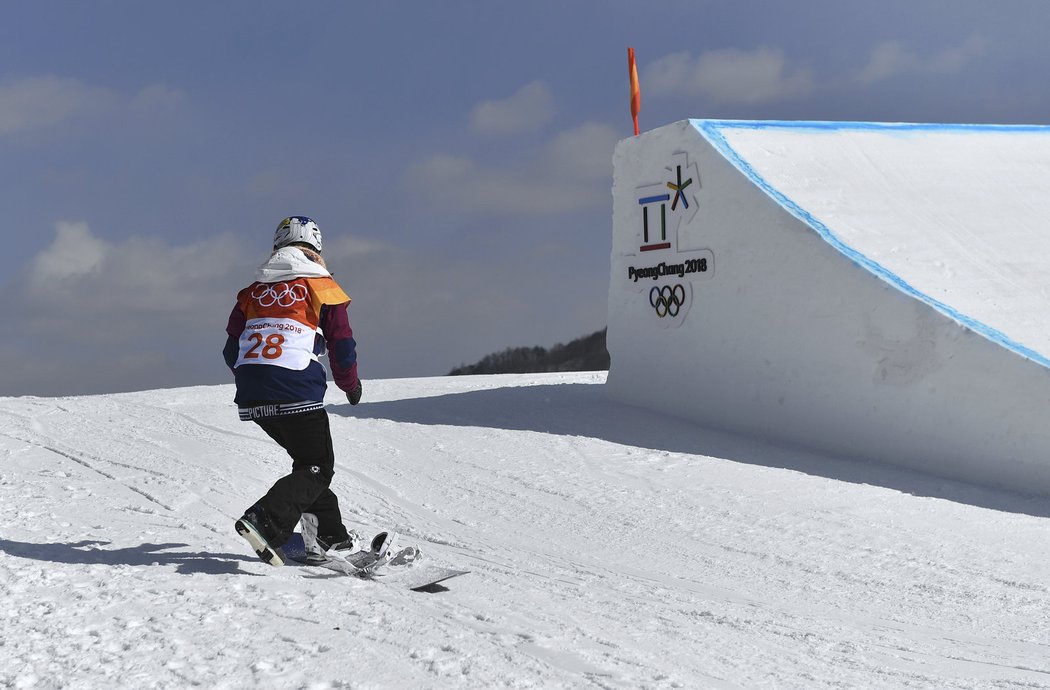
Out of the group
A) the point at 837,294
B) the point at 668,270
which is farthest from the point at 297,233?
the point at 668,270

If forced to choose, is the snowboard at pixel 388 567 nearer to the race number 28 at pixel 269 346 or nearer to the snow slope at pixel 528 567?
the snow slope at pixel 528 567

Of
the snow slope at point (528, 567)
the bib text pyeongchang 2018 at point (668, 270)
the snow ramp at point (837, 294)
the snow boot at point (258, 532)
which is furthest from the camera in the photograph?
the bib text pyeongchang 2018 at point (668, 270)

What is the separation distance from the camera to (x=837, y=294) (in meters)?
8.81

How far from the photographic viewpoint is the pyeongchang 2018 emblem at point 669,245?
10141 mm

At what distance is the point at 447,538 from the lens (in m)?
5.66

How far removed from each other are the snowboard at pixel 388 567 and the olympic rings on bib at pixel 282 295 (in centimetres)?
120

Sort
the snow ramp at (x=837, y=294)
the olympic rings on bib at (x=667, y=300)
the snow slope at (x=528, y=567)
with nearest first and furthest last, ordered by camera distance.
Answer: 1. the snow slope at (x=528, y=567)
2. the snow ramp at (x=837, y=294)
3. the olympic rings on bib at (x=667, y=300)

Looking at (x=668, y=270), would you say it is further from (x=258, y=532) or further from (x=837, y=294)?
(x=258, y=532)

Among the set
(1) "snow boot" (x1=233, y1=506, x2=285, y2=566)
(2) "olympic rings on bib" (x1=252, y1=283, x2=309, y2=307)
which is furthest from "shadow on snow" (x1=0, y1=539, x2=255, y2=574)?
(2) "olympic rings on bib" (x1=252, y1=283, x2=309, y2=307)

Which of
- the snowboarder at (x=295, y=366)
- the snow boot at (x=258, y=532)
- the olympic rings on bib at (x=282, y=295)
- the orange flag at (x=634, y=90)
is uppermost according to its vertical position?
the orange flag at (x=634, y=90)

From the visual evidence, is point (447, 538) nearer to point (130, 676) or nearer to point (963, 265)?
point (130, 676)

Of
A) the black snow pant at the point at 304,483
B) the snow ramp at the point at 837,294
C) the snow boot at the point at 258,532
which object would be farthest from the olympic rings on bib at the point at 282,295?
the snow ramp at the point at 837,294

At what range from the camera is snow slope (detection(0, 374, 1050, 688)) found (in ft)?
10.9

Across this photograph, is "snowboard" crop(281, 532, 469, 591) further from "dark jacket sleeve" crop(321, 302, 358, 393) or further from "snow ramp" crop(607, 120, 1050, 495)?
"snow ramp" crop(607, 120, 1050, 495)
